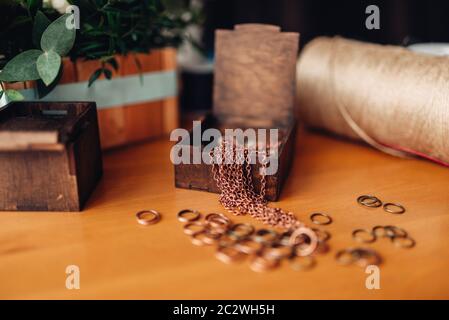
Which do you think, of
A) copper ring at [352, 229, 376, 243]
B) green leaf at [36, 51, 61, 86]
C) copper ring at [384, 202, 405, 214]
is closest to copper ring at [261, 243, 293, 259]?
copper ring at [352, 229, 376, 243]

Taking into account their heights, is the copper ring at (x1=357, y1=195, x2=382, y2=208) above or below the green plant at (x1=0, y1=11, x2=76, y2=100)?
below

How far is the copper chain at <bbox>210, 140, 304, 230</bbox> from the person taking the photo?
29.0 inches

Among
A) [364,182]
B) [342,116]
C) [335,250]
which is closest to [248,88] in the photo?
[342,116]

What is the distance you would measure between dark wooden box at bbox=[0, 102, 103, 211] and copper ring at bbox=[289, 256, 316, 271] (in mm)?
362

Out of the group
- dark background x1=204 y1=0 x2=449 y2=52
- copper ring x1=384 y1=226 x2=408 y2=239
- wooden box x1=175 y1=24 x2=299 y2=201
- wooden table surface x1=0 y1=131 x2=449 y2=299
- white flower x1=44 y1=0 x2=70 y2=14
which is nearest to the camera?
wooden table surface x1=0 y1=131 x2=449 y2=299

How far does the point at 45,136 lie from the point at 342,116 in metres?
0.64

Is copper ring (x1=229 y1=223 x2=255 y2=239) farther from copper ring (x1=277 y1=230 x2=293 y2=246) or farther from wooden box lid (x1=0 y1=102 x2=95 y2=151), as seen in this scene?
wooden box lid (x1=0 y1=102 x2=95 y2=151)

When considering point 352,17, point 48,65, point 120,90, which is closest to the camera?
point 48,65

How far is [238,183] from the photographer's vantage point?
75 centimetres

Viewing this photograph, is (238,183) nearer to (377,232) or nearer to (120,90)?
(377,232)

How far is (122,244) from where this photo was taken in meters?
0.65

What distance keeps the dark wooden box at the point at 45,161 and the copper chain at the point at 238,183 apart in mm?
222

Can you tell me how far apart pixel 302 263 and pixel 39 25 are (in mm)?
574

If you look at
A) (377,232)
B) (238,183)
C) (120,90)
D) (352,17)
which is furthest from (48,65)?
(352,17)
